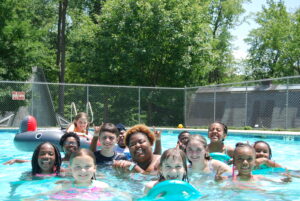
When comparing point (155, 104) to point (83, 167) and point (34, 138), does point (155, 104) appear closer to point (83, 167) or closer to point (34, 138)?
point (34, 138)

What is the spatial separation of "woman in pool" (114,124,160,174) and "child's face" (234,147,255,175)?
1116mm

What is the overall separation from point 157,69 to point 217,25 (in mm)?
16698

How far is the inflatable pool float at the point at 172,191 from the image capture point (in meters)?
3.61

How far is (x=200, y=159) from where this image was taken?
5156mm

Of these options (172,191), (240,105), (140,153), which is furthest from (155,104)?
(172,191)

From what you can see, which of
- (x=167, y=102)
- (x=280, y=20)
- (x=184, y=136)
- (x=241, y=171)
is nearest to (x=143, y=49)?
(x=167, y=102)

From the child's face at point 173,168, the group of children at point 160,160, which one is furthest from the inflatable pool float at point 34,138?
the child's face at point 173,168

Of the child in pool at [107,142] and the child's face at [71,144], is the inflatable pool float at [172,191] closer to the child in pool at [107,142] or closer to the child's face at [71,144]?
the child in pool at [107,142]

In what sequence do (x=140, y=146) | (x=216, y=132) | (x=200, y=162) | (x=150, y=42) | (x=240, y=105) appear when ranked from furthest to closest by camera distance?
1. (x=150, y=42)
2. (x=240, y=105)
3. (x=216, y=132)
4. (x=140, y=146)
5. (x=200, y=162)

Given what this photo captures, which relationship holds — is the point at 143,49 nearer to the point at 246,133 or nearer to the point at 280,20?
the point at 246,133

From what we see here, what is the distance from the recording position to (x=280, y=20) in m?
38.6

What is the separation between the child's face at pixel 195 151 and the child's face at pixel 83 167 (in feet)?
4.61

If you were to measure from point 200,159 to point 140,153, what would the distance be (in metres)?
0.80

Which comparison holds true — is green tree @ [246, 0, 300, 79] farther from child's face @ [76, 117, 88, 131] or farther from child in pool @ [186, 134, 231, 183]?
child in pool @ [186, 134, 231, 183]
